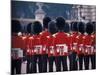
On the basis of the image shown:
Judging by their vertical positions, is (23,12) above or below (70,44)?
above

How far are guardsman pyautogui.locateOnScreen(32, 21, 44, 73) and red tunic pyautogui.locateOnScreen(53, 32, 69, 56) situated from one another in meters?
0.15

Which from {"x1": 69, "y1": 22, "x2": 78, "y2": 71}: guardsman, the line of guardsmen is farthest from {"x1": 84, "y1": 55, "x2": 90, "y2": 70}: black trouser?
{"x1": 69, "y1": 22, "x2": 78, "y2": 71}: guardsman

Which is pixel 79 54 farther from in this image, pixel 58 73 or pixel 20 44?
pixel 20 44

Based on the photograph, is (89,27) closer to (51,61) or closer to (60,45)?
(60,45)

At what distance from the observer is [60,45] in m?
1.86

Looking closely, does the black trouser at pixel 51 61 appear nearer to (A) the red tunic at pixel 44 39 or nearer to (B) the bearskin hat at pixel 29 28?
(A) the red tunic at pixel 44 39

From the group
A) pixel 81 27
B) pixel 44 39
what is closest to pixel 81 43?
pixel 81 27

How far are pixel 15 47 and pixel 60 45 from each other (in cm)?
41

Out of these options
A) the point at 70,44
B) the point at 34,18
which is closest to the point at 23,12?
the point at 34,18

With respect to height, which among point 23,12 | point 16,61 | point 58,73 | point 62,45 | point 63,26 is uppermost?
point 23,12

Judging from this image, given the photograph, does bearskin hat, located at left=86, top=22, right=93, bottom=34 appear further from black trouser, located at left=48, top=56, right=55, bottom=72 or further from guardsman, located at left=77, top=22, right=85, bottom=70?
black trouser, located at left=48, top=56, right=55, bottom=72

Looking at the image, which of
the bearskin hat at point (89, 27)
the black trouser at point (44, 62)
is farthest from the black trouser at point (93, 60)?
the black trouser at point (44, 62)

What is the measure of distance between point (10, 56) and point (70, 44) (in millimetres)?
567

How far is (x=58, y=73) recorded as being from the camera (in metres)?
1.83
